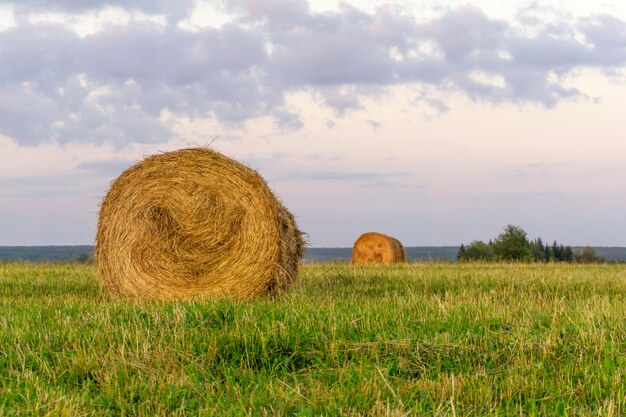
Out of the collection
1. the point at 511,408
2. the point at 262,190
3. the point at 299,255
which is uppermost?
the point at 262,190

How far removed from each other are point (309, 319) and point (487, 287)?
22.0 feet

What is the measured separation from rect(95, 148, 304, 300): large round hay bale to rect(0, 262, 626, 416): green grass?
2458mm

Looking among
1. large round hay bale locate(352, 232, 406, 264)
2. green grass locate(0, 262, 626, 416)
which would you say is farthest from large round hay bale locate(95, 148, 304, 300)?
large round hay bale locate(352, 232, 406, 264)

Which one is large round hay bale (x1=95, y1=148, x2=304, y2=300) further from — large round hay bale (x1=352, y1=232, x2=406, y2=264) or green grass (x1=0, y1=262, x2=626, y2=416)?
large round hay bale (x1=352, y1=232, x2=406, y2=264)

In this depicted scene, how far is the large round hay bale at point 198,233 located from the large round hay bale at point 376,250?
1279cm

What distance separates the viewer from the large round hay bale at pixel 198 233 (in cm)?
1063

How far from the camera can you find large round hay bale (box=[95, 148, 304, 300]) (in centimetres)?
1063

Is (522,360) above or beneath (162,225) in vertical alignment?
beneath

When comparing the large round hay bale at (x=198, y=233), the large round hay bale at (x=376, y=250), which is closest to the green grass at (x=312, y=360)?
the large round hay bale at (x=198, y=233)

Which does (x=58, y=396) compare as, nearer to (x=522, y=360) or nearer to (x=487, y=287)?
(x=522, y=360)

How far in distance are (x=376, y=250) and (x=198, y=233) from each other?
1387cm

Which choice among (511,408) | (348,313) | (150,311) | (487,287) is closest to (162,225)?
(150,311)

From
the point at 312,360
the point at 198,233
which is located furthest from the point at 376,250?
the point at 312,360

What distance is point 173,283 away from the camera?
10.9 metres
